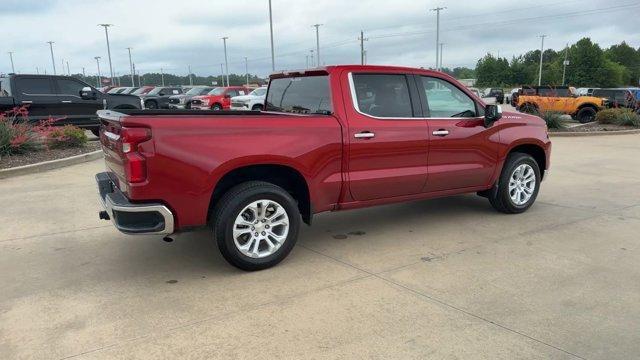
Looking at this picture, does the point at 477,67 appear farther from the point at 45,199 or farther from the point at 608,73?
the point at 45,199

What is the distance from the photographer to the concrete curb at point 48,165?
8648 millimetres

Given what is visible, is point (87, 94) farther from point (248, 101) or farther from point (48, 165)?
point (248, 101)

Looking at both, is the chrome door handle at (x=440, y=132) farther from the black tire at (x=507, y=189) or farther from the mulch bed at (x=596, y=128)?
the mulch bed at (x=596, y=128)

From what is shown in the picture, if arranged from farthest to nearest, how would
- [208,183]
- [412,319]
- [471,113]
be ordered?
[471,113]
[208,183]
[412,319]

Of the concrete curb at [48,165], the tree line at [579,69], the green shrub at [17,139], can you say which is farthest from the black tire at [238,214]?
the tree line at [579,69]

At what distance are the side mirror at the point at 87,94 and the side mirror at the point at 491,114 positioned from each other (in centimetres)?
1108

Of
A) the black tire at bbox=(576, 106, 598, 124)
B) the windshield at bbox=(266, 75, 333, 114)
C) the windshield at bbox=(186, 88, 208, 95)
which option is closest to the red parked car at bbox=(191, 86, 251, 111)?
the windshield at bbox=(186, 88, 208, 95)

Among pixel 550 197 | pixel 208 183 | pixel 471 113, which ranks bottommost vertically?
pixel 550 197

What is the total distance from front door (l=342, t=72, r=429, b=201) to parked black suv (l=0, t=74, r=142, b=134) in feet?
34.8

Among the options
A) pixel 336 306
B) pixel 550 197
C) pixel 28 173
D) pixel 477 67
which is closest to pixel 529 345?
pixel 336 306

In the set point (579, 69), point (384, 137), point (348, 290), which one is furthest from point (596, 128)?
point (579, 69)

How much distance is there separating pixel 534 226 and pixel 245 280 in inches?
132

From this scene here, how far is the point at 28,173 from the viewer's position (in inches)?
351

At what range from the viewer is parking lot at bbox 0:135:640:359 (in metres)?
3.16
